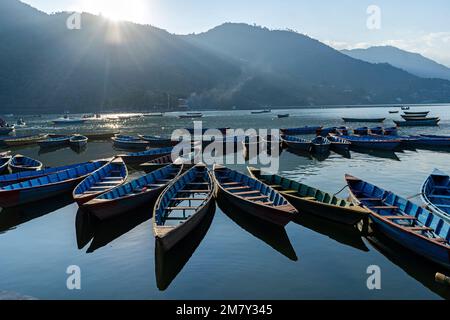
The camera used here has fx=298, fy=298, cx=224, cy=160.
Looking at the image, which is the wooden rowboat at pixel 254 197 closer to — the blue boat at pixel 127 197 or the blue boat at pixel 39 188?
the blue boat at pixel 127 197

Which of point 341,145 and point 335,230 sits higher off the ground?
point 341,145

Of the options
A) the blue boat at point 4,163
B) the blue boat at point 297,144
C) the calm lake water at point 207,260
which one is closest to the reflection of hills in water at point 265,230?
the calm lake water at point 207,260

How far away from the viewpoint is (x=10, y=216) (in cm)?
2167

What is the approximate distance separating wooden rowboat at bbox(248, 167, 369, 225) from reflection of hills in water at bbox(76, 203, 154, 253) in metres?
10.2

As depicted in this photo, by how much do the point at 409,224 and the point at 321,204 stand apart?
191 inches

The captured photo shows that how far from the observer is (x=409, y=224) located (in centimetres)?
1686

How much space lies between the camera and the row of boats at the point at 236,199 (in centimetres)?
1505

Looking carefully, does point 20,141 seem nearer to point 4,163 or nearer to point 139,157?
point 4,163

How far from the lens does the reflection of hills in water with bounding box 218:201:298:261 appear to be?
53.9 feet

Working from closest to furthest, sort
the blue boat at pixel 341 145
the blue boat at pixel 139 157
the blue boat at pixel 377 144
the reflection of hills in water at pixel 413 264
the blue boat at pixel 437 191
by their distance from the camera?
the reflection of hills in water at pixel 413 264 < the blue boat at pixel 437 191 < the blue boat at pixel 139 157 < the blue boat at pixel 377 144 < the blue boat at pixel 341 145

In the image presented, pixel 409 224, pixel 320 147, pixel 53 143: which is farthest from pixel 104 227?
pixel 53 143

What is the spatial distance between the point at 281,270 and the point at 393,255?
237 inches

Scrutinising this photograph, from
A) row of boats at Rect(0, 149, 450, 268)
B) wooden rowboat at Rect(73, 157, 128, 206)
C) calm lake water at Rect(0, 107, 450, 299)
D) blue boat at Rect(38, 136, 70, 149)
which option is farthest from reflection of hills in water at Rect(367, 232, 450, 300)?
blue boat at Rect(38, 136, 70, 149)
